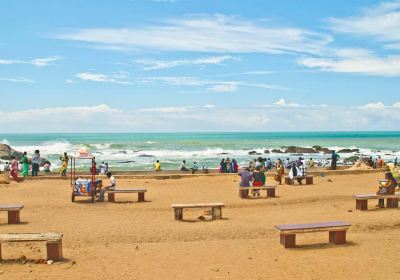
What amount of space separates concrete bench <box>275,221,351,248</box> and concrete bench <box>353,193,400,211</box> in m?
4.38

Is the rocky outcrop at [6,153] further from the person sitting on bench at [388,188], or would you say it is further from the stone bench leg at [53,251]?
the stone bench leg at [53,251]

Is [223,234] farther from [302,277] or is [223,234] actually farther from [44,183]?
[44,183]

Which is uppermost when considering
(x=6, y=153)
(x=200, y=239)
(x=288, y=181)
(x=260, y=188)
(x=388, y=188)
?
(x=6, y=153)

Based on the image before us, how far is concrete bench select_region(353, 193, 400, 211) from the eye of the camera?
1418 cm

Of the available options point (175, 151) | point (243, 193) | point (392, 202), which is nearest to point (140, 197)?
point (243, 193)

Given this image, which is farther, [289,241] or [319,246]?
[319,246]

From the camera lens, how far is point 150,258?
9.25 m

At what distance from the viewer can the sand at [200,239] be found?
27.5ft

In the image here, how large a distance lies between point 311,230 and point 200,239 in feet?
8.57

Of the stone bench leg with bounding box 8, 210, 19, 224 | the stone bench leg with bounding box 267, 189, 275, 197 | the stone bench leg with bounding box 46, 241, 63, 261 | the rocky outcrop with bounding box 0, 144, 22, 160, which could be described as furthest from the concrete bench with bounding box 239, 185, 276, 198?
the rocky outcrop with bounding box 0, 144, 22, 160

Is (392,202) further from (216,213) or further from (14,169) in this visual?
(14,169)

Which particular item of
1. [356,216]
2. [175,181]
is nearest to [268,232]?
[356,216]

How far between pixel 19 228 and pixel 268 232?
6.27 m

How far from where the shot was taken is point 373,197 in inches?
559
